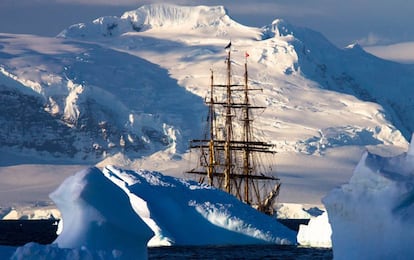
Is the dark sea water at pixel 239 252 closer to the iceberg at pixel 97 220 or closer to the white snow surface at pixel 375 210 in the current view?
the iceberg at pixel 97 220

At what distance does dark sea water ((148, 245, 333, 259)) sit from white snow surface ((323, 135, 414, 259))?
20.5 meters

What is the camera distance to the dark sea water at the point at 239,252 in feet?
161

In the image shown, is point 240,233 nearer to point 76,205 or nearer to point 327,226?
point 327,226

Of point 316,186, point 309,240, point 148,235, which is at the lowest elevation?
point 316,186

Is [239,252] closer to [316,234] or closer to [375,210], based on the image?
[316,234]

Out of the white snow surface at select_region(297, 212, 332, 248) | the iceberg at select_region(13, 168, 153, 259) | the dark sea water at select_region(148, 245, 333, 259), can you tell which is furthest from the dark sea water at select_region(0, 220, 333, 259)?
the iceberg at select_region(13, 168, 153, 259)

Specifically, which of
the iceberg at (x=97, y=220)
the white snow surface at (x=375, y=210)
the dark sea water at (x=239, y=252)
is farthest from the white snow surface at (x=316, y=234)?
the white snow surface at (x=375, y=210)

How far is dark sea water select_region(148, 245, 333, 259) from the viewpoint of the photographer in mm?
49031

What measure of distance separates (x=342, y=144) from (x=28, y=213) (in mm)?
66513

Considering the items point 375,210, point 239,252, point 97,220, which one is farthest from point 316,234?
point 375,210

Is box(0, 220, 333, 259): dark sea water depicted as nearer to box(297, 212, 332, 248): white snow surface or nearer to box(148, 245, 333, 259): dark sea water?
box(148, 245, 333, 259): dark sea water

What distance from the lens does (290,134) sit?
19312 centimetres

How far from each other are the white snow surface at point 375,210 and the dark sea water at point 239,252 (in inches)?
805

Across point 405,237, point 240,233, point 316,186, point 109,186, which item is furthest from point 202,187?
point 316,186
